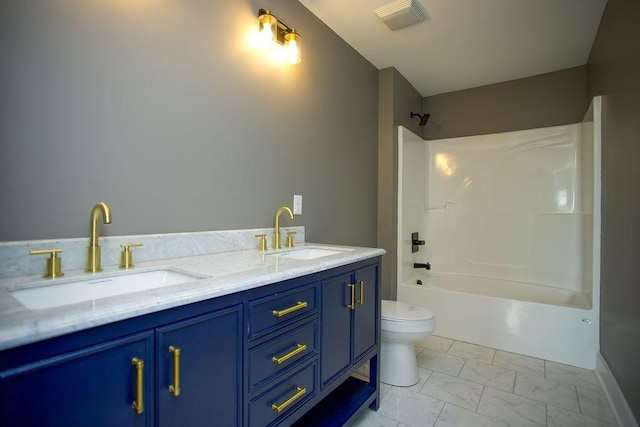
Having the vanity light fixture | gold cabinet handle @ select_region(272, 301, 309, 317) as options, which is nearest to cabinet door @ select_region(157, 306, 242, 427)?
gold cabinet handle @ select_region(272, 301, 309, 317)

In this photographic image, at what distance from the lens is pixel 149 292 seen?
75 cm

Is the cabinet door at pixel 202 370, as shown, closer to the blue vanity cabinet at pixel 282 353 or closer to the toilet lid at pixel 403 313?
the blue vanity cabinet at pixel 282 353

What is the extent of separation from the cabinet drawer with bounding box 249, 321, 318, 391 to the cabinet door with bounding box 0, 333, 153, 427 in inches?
12.2

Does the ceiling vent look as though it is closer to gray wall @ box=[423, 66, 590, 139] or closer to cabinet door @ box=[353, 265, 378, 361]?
gray wall @ box=[423, 66, 590, 139]

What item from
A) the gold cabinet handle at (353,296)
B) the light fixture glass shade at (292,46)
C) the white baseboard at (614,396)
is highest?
the light fixture glass shade at (292,46)

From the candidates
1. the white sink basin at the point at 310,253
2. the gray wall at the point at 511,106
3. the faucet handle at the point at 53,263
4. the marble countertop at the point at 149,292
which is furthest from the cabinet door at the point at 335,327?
the gray wall at the point at 511,106

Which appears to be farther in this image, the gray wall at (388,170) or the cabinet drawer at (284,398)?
the gray wall at (388,170)

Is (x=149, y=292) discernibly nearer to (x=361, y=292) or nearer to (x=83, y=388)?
(x=83, y=388)

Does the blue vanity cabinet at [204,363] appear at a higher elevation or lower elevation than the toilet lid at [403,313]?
higher

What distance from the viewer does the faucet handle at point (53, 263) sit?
0.91m

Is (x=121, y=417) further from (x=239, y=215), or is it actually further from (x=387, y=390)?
(x=387, y=390)

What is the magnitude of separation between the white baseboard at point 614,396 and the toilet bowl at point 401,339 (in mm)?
920

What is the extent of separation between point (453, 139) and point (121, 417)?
11.3 ft

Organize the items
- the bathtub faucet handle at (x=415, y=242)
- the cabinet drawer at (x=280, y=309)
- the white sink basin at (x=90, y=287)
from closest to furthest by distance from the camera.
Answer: the white sink basin at (x=90, y=287) < the cabinet drawer at (x=280, y=309) < the bathtub faucet handle at (x=415, y=242)
